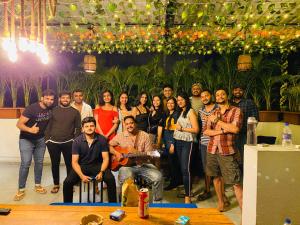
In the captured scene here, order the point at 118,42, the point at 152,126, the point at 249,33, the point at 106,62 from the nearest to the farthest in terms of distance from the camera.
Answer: the point at 152,126, the point at 249,33, the point at 118,42, the point at 106,62

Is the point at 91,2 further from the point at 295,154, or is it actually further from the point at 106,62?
the point at 295,154

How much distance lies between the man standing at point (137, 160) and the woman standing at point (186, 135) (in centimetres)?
44

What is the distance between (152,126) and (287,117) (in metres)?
3.11

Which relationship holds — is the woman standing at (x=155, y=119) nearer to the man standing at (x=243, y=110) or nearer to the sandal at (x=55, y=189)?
the man standing at (x=243, y=110)

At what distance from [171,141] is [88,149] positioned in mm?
1260

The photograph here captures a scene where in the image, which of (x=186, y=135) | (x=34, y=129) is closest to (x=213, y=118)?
(x=186, y=135)

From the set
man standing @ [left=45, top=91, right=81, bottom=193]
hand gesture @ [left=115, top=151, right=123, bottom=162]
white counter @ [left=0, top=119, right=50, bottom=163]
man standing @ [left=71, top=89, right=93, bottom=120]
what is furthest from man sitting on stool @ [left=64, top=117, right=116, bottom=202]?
white counter @ [left=0, top=119, right=50, bottom=163]

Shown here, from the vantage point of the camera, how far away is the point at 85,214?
1.78 meters

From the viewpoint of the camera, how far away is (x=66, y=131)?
3.96 m

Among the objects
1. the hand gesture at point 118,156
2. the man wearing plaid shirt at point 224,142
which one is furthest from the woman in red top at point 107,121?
the man wearing plaid shirt at point 224,142

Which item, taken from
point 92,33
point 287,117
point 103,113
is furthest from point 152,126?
point 287,117

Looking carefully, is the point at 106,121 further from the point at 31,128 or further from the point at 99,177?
the point at 99,177

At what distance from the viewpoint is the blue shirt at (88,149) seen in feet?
10.5

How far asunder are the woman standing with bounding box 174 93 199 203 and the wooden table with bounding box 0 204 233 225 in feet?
5.59
